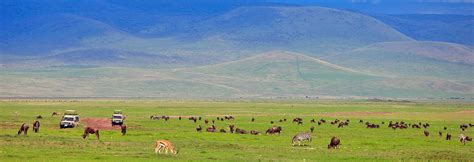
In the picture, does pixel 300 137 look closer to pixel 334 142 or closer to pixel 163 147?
pixel 334 142

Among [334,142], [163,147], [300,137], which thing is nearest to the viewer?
[163,147]

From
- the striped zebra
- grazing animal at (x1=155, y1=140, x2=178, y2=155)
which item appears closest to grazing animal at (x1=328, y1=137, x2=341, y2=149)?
the striped zebra

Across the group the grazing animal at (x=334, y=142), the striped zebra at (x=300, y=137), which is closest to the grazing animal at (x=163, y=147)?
the grazing animal at (x=334, y=142)

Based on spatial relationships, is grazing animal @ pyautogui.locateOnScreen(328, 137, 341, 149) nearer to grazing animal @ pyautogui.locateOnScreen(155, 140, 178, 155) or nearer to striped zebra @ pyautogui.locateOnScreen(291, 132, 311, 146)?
striped zebra @ pyautogui.locateOnScreen(291, 132, 311, 146)

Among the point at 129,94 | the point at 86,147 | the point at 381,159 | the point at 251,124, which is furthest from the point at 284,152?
the point at 129,94

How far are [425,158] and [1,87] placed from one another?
478 feet

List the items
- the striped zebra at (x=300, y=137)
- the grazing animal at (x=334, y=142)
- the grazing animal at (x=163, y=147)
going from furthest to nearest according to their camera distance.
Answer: the striped zebra at (x=300, y=137) → the grazing animal at (x=334, y=142) → the grazing animal at (x=163, y=147)

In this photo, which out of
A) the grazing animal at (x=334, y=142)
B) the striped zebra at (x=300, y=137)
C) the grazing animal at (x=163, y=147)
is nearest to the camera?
the grazing animal at (x=163, y=147)

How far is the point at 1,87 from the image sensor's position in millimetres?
178250

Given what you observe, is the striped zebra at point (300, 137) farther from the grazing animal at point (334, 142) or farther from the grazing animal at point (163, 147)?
the grazing animal at point (163, 147)

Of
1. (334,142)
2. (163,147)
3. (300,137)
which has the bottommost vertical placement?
(163,147)

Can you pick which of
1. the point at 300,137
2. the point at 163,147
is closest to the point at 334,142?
the point at 300,137

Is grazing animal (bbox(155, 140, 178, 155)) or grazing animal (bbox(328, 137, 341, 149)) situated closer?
grazing animal (bbox(155, 140, 178, 155))

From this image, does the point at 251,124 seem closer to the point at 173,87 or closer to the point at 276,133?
the point at 276,133
